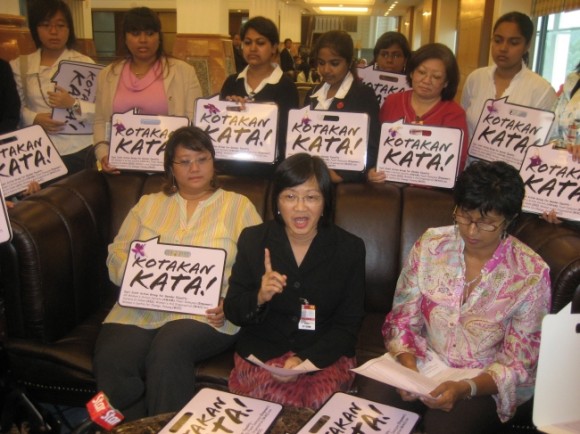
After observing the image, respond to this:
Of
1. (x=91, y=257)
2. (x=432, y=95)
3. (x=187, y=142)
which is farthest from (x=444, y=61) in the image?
(x=91, y=257)

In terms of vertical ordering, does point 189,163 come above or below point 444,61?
below

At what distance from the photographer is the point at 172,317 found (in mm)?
2236

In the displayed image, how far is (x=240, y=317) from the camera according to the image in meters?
1.98

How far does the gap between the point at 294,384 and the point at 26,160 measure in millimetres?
1662

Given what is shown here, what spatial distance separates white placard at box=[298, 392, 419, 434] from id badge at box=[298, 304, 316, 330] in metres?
0.36

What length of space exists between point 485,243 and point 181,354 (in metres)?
1.13

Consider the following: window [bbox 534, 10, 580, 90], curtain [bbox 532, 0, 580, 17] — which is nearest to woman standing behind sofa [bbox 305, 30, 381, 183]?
curtain [bbox 532, 0, 580, 17]

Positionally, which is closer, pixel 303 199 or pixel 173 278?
pixel 303 199

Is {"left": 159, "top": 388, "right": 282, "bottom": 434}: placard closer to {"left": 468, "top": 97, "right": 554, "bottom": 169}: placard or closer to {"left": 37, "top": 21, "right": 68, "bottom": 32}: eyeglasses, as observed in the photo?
{"left": 468, "top": 97, "right": 554, "bottom": 169}: placard

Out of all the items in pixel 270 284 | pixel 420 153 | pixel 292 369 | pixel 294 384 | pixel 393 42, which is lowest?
pixel 294 384

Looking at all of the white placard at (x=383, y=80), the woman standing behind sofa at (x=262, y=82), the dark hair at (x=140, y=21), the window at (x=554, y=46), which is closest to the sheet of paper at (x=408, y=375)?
the woman standing behind sofa at (x=262, y=82)

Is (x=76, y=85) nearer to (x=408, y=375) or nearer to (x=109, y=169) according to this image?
(x=109, y=169)

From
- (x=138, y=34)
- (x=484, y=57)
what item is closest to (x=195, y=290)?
(x=138, y=34)

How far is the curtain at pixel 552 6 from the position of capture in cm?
450
